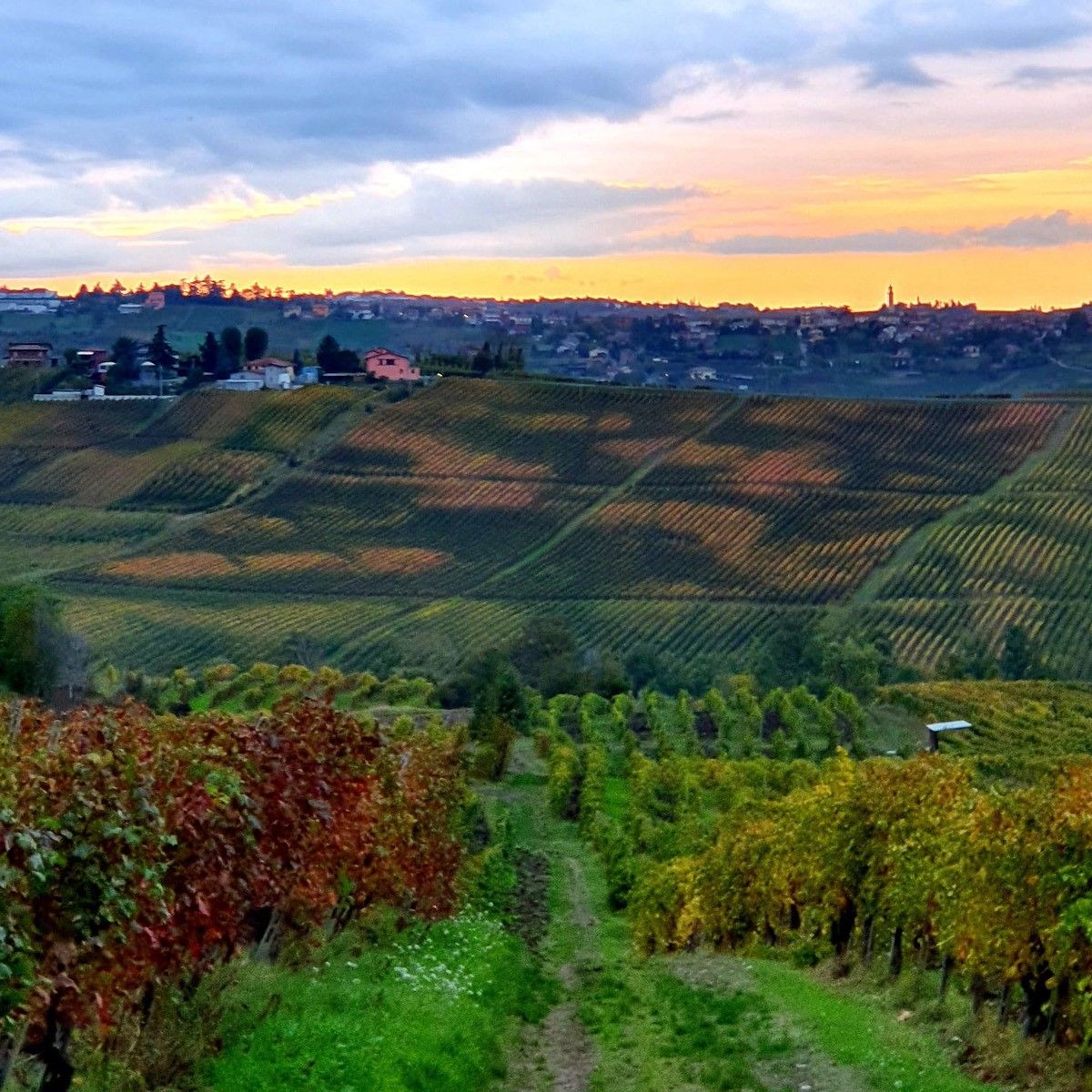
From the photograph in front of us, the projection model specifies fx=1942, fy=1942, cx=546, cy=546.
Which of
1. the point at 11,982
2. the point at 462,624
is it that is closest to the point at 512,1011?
the point at 11,982

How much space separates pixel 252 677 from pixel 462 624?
22168mm

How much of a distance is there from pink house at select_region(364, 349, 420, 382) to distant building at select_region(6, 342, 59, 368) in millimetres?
29355

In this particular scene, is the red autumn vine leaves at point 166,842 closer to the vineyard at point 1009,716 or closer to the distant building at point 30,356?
the vineyard at point 1009,716

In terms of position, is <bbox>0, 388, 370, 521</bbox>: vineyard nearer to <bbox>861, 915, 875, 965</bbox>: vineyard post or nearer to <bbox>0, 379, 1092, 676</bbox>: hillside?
<bbox>0, 379, 1092, 676</bbox>: hillside

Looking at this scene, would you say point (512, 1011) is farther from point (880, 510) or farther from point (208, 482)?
point (208, 482)

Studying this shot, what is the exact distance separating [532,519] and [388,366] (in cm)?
4970

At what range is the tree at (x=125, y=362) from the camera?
154 metres

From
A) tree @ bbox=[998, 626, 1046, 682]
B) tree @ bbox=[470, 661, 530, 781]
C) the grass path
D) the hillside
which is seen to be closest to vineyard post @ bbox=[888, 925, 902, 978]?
the grass path

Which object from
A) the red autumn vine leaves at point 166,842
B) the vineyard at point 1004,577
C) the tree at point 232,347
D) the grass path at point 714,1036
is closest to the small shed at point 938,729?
the vineyard at point 1004,577

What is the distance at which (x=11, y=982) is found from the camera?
10.2 m

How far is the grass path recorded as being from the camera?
1652 centimetres

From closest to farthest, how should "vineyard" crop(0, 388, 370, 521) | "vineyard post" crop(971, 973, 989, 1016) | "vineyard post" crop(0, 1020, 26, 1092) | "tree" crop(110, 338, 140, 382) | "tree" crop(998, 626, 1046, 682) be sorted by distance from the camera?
"vineyard post" crop(0, 1020, 26, 1092) → "vineyard post" crop(971, 973, 989, 1016) → "tree" crop(998, 626, 1046, 682) → "vineyard" crop(0, 388, 370, 521) → "tree" crop(110, 338, 140, 382)

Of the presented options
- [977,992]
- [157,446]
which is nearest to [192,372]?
[157,446]

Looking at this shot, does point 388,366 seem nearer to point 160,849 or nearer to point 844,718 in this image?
point 844,718
